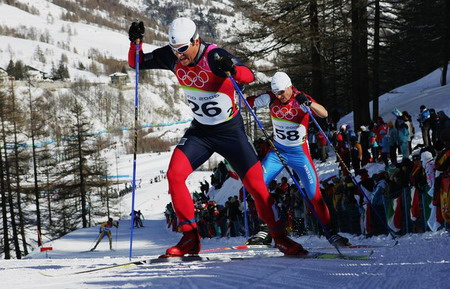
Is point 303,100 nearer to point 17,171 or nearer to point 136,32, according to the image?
point 136,32

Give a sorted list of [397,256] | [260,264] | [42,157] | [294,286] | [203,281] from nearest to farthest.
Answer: [294,286] < [203,281] < [260,264] < [397,256] < [42,157]

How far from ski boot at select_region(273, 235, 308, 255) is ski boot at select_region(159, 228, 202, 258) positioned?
86 centimetres

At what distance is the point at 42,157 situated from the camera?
4206 centimetres

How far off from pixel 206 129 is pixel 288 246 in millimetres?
1458

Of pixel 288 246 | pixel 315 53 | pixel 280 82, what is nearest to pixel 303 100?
pixel 280 82

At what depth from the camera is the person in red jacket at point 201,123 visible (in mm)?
5613

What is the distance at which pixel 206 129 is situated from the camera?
231 inches

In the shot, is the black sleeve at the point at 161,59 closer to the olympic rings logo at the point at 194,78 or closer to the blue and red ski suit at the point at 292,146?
the olympic rings logo at the point at 194,78

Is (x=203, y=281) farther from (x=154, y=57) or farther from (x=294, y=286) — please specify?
(x=154, y=57)

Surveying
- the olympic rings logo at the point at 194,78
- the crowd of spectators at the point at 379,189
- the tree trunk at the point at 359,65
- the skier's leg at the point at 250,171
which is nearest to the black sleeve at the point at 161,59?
the olympic rings logo at the point at 194,78

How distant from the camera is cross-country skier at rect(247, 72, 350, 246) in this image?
778cm

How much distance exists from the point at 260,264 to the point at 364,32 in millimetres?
17310

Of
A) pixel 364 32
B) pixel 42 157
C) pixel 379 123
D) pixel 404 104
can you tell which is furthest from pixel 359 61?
pixel 42 157

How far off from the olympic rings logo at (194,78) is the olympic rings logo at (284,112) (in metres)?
2.66
